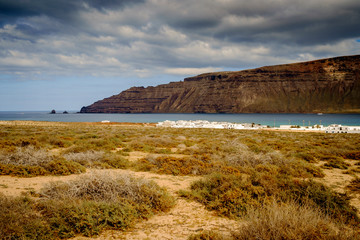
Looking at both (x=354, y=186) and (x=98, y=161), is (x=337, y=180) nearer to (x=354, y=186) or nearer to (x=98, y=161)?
(x=354, y=186)

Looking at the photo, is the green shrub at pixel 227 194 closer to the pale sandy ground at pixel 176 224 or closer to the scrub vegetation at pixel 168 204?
the scrub vegetation at pixel 168 204

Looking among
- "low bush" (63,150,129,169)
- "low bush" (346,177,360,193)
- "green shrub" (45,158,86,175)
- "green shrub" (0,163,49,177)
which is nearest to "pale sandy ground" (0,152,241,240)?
"green shrub" (0,163,49,177)

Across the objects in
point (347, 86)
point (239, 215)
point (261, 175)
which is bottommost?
point (239, 215)

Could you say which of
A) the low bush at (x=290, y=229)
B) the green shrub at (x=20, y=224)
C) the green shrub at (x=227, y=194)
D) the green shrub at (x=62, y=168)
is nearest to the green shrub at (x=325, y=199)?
the green shrub at (x=227, y=194)

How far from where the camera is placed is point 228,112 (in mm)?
188750

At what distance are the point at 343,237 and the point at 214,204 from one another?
307 centimetres

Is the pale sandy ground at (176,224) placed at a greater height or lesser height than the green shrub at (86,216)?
lesser

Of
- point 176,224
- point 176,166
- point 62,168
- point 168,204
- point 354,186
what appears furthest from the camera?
point 176,166

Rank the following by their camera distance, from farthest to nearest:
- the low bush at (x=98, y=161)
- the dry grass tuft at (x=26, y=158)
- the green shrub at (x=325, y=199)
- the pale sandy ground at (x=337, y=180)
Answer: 1. the low bush at (x=98, y=161)
2. the dry grass tuft at (x=26, y=158)
3. the pale sandy ground at (x=337, y=180)
4. the green shrub at (x=325, y=199)

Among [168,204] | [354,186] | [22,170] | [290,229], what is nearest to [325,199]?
[290,229]

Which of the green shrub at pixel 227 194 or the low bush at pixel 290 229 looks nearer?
the low bush at pixel 290 229

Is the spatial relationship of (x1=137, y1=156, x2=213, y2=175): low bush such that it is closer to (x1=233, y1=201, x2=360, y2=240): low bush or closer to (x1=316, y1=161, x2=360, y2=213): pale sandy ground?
(x1=316, y1=161, x2=360, y2=213): pale sandy ground

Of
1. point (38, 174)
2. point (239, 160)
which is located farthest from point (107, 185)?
point (239, 160)

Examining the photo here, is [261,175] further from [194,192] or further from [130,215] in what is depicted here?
[130,215]
